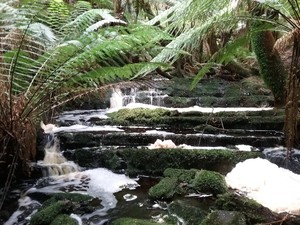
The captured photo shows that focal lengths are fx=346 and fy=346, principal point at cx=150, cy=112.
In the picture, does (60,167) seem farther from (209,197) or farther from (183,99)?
(183,99)

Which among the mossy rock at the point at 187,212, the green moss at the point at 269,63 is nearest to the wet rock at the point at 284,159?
the mossy rock at the point at 187,212

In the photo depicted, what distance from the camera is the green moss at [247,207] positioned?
2.31 m

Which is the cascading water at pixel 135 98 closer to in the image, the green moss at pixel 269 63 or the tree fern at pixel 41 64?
the green moss at pixel 269 63

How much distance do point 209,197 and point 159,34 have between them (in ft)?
4.48

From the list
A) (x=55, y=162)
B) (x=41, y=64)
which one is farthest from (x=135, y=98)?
(x=41, y=64)

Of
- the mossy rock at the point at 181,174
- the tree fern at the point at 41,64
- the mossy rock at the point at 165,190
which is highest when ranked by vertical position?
the tree fern at the point at 41,64

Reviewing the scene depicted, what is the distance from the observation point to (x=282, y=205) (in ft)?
8.27

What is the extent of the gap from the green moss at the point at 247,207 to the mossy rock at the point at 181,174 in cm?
57

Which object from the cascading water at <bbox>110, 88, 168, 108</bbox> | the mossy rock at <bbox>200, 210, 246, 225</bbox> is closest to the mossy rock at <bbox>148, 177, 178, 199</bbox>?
the mossy rock at <bbox>200, 210, 246, 225</bbox>

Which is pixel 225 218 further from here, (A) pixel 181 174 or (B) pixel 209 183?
(A) pixel 181 174

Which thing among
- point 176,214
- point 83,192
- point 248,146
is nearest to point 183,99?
point 248,146

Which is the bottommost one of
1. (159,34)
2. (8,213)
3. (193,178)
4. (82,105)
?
(8,213)

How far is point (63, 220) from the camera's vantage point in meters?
2.36

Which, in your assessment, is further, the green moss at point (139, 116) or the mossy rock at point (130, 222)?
the green moss at point (139, 116)
